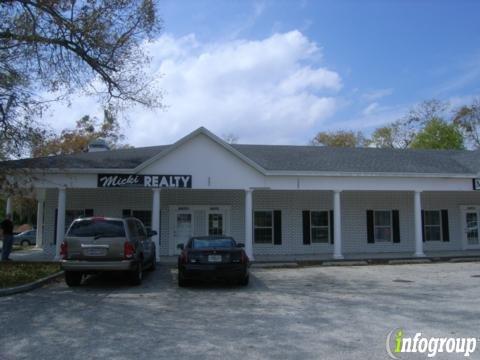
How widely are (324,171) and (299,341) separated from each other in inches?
533

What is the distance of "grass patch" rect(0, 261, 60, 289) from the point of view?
42.9 ft

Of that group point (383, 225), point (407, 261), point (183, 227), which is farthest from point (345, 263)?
point (183, 227)

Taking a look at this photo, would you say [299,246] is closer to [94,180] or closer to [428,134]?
[94,180]

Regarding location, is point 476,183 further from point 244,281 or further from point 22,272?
point 22,272

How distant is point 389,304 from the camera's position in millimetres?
10484

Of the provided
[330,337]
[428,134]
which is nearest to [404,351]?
[330,337]

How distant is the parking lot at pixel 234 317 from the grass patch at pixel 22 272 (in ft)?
2.89

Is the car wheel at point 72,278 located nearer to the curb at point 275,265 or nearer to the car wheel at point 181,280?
the car wheel at point 181,280

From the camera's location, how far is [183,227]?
875 inches

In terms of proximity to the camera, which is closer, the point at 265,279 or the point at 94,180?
the point at 265,279

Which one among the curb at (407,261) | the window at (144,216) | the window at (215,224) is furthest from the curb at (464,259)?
the window at (144,216)

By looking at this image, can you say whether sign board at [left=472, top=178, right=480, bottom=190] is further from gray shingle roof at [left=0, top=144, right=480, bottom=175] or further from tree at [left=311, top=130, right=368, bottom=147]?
tree at [left=311, top=130, right=368, bottom=147]

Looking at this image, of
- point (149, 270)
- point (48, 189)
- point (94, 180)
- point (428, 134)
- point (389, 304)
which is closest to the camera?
point (389, 304)

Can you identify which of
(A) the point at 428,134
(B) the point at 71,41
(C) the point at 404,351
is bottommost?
(C) the point at 404,351
